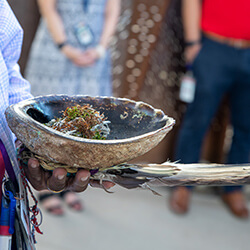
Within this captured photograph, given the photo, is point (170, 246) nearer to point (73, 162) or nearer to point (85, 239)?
point (85, 239)

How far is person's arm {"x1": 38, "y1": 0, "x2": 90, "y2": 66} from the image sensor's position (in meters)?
1.95

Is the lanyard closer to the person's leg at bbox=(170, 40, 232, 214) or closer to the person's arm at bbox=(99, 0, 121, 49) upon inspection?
the person's arm at bbox=(99, 0, 121, 49)

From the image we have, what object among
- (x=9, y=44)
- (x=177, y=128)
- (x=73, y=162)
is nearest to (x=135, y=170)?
(x=73, y=162)

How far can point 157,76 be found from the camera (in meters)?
2.58

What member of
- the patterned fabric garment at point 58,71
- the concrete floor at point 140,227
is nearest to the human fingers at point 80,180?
the concrete floor at point 140,227

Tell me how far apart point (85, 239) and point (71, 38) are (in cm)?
111

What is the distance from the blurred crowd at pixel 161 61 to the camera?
79.7 inches

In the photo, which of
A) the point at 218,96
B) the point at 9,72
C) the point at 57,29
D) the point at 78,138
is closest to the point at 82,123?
the point at 78,138

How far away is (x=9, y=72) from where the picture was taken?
91cm

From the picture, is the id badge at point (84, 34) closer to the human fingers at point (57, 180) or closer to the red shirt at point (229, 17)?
the red shirt at point (229, 17)

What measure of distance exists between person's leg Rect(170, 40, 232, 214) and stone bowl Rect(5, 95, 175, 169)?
139 centimetres

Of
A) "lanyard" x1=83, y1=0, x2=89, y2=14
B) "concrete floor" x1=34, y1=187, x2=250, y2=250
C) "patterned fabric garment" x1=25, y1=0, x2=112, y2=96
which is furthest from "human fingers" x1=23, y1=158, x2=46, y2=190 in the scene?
"lanyard" x1=83, y1=0, x2=89, y2=14

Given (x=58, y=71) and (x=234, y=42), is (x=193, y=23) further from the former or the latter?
(x=58, y=71)

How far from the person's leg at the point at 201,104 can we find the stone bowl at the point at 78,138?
1392 millimetres
